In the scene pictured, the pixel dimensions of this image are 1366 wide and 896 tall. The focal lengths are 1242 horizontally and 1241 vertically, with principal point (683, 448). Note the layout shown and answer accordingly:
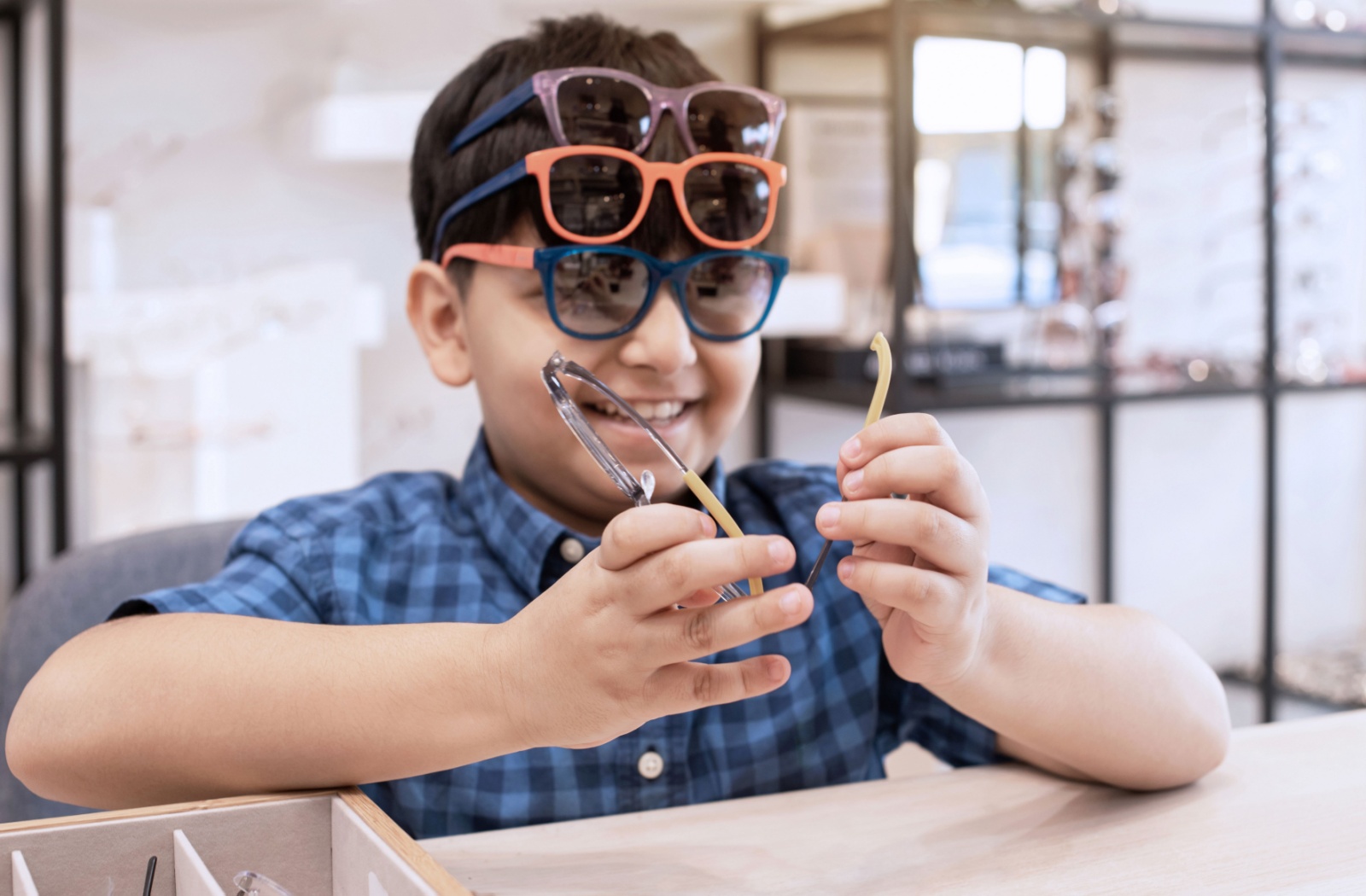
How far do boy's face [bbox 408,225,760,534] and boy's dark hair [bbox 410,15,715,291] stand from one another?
2 cm

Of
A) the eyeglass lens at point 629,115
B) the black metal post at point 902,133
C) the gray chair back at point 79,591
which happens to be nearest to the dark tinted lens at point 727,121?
the eyeglass lens at point 629,115

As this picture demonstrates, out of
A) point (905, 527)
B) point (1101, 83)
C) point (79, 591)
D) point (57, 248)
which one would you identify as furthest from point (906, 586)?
point (1101, 83)

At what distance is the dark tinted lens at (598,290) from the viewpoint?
663 millimetres

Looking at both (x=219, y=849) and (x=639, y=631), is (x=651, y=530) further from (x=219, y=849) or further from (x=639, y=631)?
(x=219, y=849)

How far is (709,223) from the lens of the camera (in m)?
0.69

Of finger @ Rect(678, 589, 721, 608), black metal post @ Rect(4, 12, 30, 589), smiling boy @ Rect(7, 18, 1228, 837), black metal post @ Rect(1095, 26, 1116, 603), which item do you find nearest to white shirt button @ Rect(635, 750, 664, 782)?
smiling boy @ Rect(7, 18, 1228, 837)

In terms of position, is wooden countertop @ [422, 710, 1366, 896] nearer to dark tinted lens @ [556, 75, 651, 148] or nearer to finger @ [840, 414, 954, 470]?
finger @ [840, 414, 954, 470]

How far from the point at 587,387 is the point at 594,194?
10 cm

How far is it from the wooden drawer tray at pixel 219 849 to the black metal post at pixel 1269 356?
5.48 feet

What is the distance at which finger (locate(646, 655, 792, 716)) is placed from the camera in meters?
0.47

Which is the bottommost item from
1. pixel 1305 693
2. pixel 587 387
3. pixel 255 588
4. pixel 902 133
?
pixel 1305 693

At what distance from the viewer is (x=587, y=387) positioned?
0.68 m

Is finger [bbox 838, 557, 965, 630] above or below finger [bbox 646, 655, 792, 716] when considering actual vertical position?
above

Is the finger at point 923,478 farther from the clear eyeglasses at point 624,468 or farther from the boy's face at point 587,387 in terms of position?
the boy's face at point 587,387
